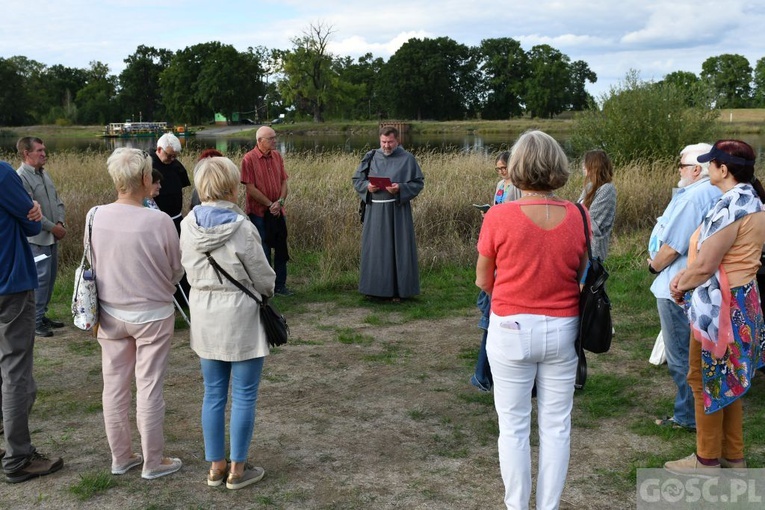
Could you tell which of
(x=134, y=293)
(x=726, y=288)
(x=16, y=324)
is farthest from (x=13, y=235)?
(x=726, y=288)

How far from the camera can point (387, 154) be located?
27.1ft

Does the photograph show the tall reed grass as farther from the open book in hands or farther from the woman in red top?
the woman in red top

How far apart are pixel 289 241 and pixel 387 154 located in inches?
120

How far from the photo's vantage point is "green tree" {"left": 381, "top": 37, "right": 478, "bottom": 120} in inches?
3578

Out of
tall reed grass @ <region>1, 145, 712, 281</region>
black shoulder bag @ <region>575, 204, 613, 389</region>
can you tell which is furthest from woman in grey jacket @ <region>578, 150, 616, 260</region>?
tall reed grass @ <region>1, 145, 712, 281</region>

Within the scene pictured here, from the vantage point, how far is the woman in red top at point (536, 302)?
123 inches

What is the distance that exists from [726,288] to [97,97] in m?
104

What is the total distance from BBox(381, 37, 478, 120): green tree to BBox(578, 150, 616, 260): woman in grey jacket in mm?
86371

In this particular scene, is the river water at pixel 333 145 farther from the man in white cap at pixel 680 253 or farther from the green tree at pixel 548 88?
the green tree at pixel 548 88

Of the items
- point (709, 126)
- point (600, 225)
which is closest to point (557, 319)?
point (600, 225)

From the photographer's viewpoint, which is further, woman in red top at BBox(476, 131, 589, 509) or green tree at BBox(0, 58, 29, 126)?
green tree at BBox(0, 58, 29, 126)

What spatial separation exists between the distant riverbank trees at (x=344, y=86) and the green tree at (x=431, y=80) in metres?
0.12

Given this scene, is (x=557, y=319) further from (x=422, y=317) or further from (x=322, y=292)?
(x=322, y=292)

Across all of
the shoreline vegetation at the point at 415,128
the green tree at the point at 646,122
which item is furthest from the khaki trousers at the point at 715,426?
the shoreline vegetation at the point at 415,128
